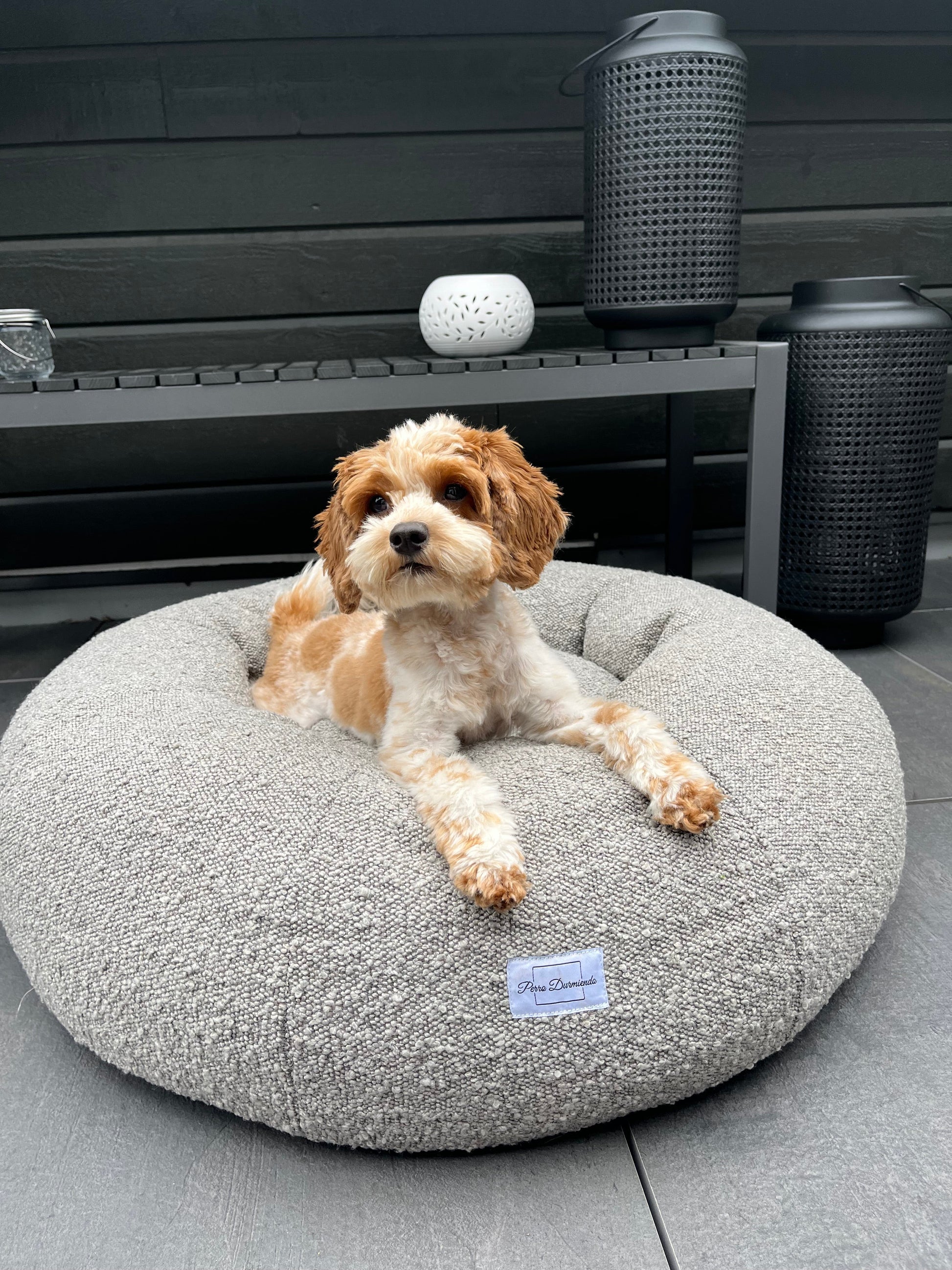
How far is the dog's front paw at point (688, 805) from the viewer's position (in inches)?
61.3

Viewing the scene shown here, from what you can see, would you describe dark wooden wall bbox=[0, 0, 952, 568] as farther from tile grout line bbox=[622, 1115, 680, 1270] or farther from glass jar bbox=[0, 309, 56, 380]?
tile grout line bbox=[622, 1115, 680, 1270]

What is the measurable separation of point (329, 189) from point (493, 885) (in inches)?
121

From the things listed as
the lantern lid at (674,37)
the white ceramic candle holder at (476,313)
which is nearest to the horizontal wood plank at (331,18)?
the lantern lid at (674,37)

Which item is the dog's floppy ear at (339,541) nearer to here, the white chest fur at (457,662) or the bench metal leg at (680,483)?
the white chest fur at (457,662)

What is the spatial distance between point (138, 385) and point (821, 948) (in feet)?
7.76

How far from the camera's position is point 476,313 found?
10.0 ft

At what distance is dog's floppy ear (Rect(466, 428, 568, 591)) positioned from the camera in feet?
5.80

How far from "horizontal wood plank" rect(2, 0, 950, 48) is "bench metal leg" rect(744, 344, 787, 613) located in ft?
5.14

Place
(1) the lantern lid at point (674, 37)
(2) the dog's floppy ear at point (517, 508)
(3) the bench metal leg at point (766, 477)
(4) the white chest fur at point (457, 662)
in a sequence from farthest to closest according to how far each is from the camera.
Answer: (3) the bench metal leg at point (766, 477) → (1) the lantern lid at point (674, 37) → (4) the white chest fur at point (457, 662) → (2) the dog's floppy ear at point (517, 508)

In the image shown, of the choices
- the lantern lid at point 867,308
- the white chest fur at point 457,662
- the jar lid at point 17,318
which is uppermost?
the jar lid at point 17,318

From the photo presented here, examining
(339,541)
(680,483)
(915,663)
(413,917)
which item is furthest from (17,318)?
(915,663)

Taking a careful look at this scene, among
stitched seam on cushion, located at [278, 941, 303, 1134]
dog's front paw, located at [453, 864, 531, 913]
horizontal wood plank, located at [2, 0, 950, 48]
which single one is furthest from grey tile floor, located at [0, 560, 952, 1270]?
horizontal wood plank, located at [2, 0, 950, 48]

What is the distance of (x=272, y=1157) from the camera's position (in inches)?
Answer: 56.6

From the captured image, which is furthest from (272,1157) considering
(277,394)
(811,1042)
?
(277,394)
